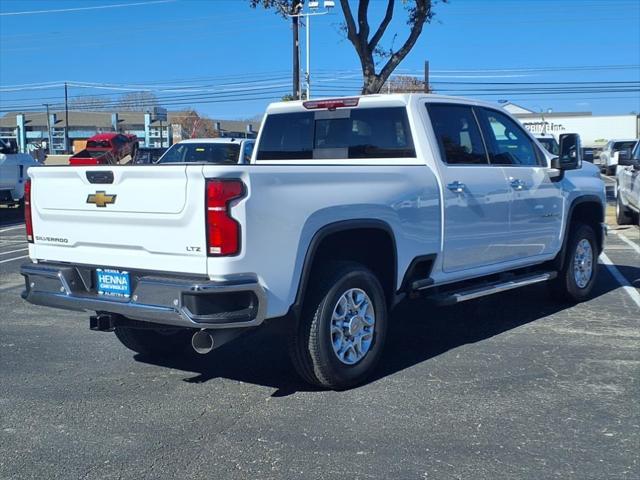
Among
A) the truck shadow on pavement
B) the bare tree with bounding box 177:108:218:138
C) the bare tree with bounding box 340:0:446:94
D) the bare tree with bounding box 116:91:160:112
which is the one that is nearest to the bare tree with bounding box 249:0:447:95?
the bare tree with bounding box 340:0:446:94

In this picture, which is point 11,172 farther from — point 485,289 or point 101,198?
point 485,289

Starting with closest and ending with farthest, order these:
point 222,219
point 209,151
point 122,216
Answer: point 222,219 < point 122,216 < point 209,151

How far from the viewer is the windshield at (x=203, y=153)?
51.3 ft

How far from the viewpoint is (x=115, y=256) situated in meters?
4.97

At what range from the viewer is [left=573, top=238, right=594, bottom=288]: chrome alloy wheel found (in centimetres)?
823

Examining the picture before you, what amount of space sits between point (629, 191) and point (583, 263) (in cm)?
713

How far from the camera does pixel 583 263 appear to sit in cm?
834

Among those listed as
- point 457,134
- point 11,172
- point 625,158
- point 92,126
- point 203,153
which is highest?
point 92,126

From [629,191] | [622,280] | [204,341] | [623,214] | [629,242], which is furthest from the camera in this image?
[623,214]

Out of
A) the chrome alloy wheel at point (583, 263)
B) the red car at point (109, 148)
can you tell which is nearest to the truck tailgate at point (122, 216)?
the chrome alloy wheel at point (583, 263)

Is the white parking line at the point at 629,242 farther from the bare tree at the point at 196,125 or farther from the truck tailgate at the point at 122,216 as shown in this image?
the bare tree at the point at 196,125

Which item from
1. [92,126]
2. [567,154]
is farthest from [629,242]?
[92,126]

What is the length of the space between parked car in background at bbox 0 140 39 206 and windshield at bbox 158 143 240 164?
18.2ft

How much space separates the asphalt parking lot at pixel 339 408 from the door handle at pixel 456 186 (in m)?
1.37
